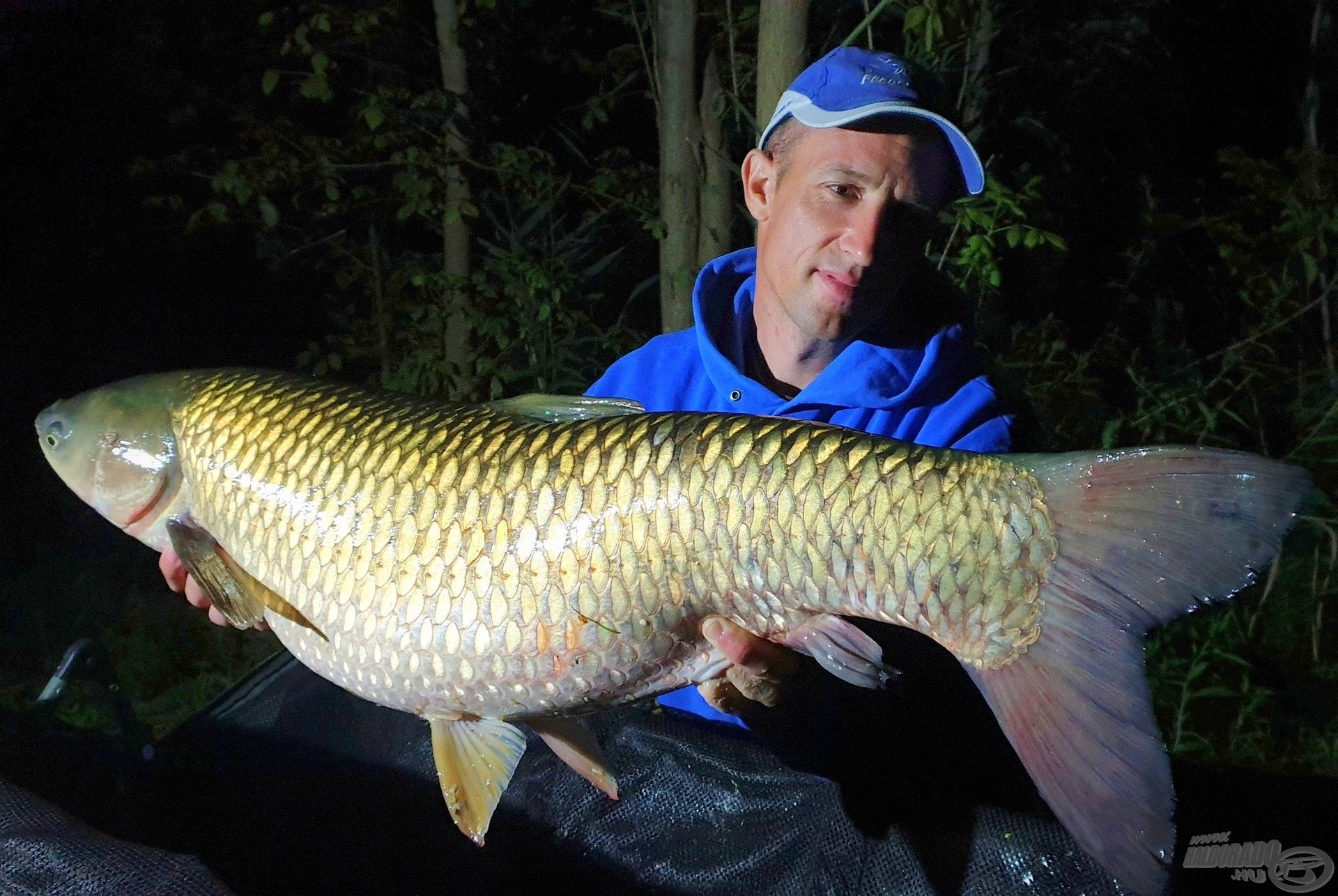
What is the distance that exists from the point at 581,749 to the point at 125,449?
0.78 meters

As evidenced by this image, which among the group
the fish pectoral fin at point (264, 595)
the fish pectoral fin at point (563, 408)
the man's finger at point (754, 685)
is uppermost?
the fish pectoral fin at point (563, 408)

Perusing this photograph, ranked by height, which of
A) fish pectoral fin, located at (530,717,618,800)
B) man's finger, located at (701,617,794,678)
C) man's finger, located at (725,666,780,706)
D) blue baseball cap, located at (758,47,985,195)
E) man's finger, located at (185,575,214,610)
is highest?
blue baseball cap, located at (758,47,985,195)

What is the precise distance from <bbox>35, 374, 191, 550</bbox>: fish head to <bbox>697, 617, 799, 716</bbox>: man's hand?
809mm

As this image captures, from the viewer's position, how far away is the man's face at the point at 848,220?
5.69 ft

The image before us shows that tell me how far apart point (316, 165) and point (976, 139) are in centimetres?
213

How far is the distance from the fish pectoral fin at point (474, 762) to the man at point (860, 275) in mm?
354

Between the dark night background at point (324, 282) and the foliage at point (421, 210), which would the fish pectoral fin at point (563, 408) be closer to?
the dark night background at point (324, 282)

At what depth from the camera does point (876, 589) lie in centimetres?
113

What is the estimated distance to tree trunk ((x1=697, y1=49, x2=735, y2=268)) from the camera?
128 inches

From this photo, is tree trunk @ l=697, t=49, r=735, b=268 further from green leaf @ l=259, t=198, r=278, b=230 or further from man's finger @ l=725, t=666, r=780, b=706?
man's finger @ l=725, t=666, r=780, b=706

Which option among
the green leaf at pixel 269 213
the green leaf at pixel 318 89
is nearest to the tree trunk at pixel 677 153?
the green leaf at pixel 318 89

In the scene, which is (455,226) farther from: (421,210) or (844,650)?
(844,650)

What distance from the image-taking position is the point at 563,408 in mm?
1368

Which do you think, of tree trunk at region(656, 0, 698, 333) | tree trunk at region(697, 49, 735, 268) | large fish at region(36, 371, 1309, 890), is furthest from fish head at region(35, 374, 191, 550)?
tree trunk at region(697, 49, 735, 268)
